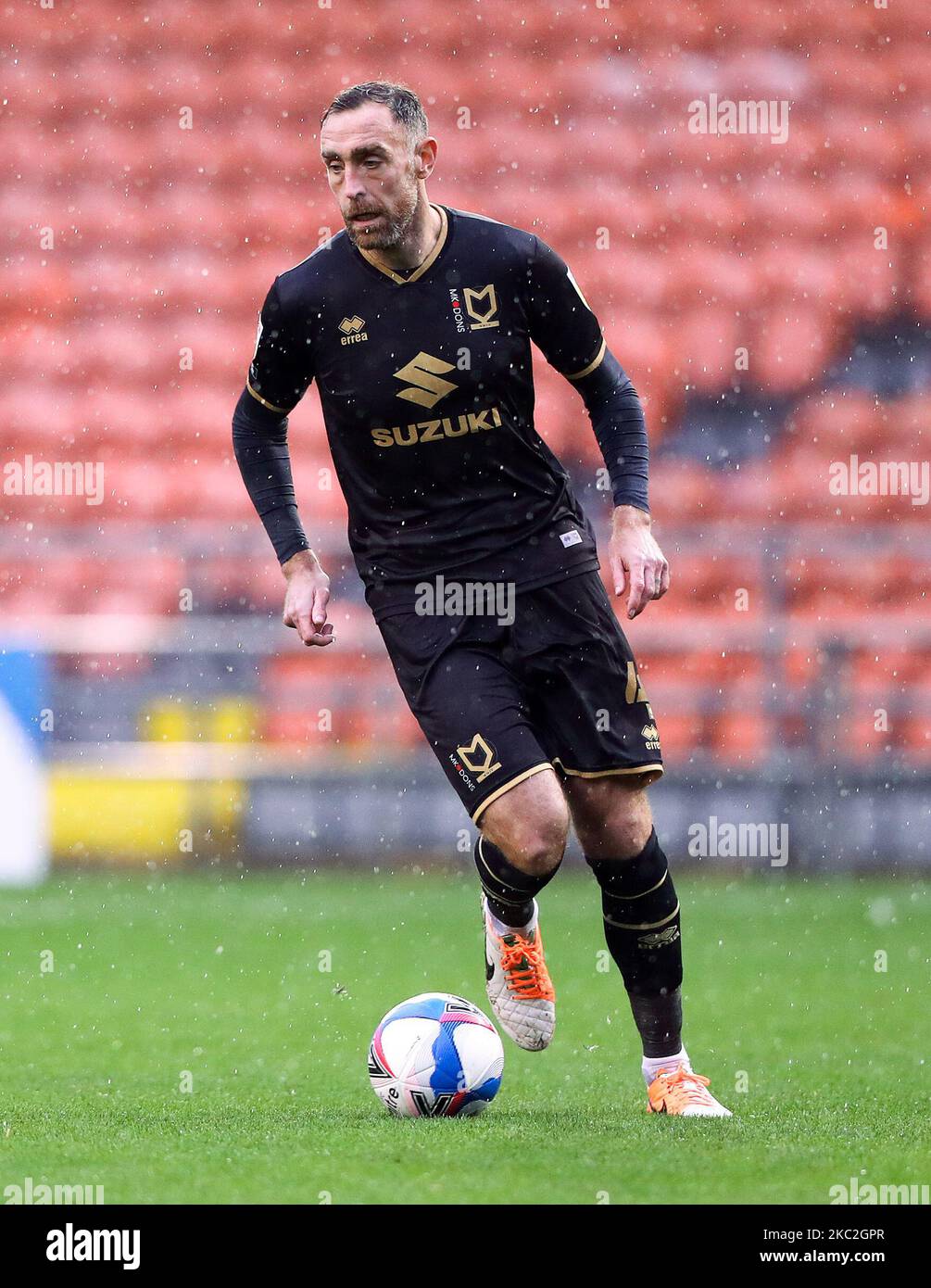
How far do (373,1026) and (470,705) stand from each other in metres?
1.81

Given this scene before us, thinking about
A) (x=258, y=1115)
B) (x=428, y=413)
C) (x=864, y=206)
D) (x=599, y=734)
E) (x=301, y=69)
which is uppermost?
(x=301, y=69)

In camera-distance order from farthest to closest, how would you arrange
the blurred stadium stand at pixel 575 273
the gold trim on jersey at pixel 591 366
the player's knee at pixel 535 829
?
the blurred stadium stand at pixel 575 273, the gold trim on jersey at pixel 591 366, the player's knee at pixel 535 829

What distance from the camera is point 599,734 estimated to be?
3.98 metres

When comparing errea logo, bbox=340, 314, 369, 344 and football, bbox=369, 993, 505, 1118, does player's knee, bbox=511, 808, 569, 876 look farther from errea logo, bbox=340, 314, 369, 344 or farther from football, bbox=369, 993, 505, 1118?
errea logo, bbox=340, 314, 369, 344

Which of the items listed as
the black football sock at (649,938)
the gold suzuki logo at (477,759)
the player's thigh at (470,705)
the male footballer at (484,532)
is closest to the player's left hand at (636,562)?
the male footballer at (484,532)

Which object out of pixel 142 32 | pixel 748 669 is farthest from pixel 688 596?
pixel 142 32

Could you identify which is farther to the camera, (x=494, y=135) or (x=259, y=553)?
(x=494, y=135)

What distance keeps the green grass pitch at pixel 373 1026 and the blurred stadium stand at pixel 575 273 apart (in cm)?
137

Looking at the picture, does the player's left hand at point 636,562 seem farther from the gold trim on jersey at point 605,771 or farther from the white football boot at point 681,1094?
the white football boot at point 681,1094

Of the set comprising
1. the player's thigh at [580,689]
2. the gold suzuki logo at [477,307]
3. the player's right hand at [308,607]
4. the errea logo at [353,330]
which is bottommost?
the player's thigh at [580,689]

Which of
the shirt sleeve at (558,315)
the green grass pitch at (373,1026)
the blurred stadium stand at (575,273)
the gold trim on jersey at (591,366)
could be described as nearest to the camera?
the green grass pitch at (373,1026)

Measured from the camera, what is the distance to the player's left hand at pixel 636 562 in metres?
3.87
